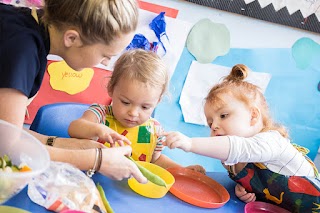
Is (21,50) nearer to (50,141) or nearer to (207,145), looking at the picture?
(50,141)

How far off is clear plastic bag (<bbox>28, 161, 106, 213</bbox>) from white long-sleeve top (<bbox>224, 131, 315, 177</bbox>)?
0.36 m

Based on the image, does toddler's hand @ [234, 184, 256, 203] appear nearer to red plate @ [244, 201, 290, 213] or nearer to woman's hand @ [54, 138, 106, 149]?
red plate @ [244, 201, 290, 213]

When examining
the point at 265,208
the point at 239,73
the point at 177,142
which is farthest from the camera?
the point at 239,73

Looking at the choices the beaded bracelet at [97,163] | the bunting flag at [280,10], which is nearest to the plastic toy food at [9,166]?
the beaded bracelet at [97,163]

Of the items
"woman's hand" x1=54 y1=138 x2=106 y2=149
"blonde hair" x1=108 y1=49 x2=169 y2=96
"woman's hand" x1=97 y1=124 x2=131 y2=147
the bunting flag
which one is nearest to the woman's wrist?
"woman's hand" x1=54 y1=138 x2=106 y2=149

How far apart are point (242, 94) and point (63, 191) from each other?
59 centimetres

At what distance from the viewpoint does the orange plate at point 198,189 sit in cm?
85

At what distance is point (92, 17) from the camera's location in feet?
2.41

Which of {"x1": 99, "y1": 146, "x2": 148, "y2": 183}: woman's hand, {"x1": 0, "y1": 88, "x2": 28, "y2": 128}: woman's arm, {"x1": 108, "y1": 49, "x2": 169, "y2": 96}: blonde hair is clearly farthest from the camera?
{"x1": 108, "y1": 49, "x2": 169, "y2": 96}: blonde hair

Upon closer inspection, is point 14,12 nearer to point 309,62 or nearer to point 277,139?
point 277,139

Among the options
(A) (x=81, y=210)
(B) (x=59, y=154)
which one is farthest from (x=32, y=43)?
(A) (x=81, y=210)

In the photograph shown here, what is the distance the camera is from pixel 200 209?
0.84 metres

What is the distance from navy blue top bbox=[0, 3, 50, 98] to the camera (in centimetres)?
66

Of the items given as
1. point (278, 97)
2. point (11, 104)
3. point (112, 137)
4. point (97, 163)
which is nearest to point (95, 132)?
point (112, 137)
